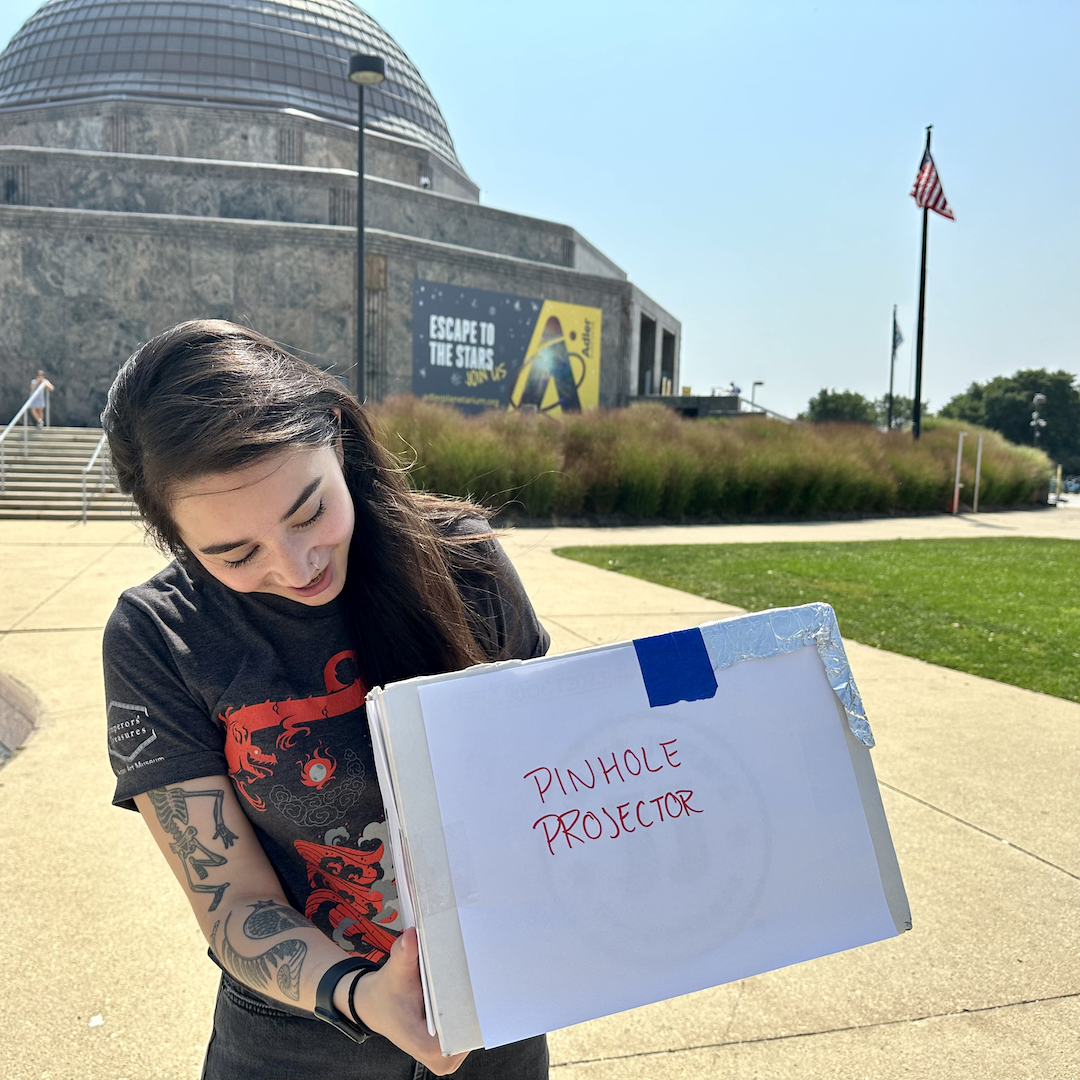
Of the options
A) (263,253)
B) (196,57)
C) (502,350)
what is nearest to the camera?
(263,253)

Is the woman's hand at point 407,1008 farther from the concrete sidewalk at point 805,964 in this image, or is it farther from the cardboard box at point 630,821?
the concrete sidewalk at point 805,964

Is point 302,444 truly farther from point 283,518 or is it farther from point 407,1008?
point 407,1008

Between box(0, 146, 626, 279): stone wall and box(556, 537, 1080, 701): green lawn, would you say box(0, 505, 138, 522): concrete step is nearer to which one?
box(556, 537, 1080, 701): green lawn

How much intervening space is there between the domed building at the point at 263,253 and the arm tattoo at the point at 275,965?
18.6m

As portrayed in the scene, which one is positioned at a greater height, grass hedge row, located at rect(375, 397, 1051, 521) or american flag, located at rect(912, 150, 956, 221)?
american flag, located at rect(912, 150, 956, 221)

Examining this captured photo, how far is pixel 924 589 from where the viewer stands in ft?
26.9

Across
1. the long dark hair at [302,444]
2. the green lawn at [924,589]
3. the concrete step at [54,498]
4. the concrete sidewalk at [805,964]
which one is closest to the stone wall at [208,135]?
the concrete step at [54,498]

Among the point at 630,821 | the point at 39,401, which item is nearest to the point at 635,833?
the point at 630,821

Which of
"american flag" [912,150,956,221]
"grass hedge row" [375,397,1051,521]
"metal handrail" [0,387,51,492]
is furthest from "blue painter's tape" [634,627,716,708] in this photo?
"american flag" [912,150,956,221]

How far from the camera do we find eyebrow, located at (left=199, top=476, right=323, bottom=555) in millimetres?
1190

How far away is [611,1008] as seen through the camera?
102cm

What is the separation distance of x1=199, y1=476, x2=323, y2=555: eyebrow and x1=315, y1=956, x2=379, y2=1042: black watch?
0.53m

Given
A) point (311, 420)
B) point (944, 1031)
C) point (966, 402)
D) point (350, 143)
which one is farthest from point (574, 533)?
point (966, 402)

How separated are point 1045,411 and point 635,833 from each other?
3061 inches
